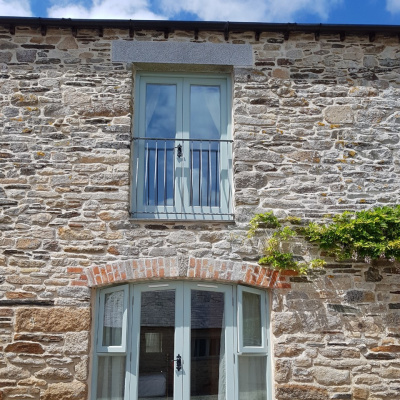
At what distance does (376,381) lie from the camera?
18.7 feet

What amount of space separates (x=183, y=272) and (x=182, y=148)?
1576mm

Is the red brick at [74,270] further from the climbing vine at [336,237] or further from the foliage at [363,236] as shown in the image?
the foliage at [363,236]

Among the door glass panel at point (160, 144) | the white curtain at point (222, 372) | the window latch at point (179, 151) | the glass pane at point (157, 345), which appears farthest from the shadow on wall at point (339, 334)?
the window latch at point (179, 151)

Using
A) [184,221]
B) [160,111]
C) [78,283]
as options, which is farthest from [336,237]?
[78,283]

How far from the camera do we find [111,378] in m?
5.81

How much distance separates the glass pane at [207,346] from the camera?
5824 mm

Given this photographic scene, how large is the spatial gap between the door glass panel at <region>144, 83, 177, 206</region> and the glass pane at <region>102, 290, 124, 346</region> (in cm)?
118

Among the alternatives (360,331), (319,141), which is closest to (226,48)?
(319,141)

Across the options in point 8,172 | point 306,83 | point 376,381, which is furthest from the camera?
point 306,83

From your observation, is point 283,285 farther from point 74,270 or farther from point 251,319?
point 74,270

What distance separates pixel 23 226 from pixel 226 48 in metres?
3.32

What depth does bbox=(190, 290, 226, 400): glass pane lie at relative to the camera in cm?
582

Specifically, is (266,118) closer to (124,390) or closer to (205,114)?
(205,114)

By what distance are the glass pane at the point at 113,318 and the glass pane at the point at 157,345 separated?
0.80 ft
